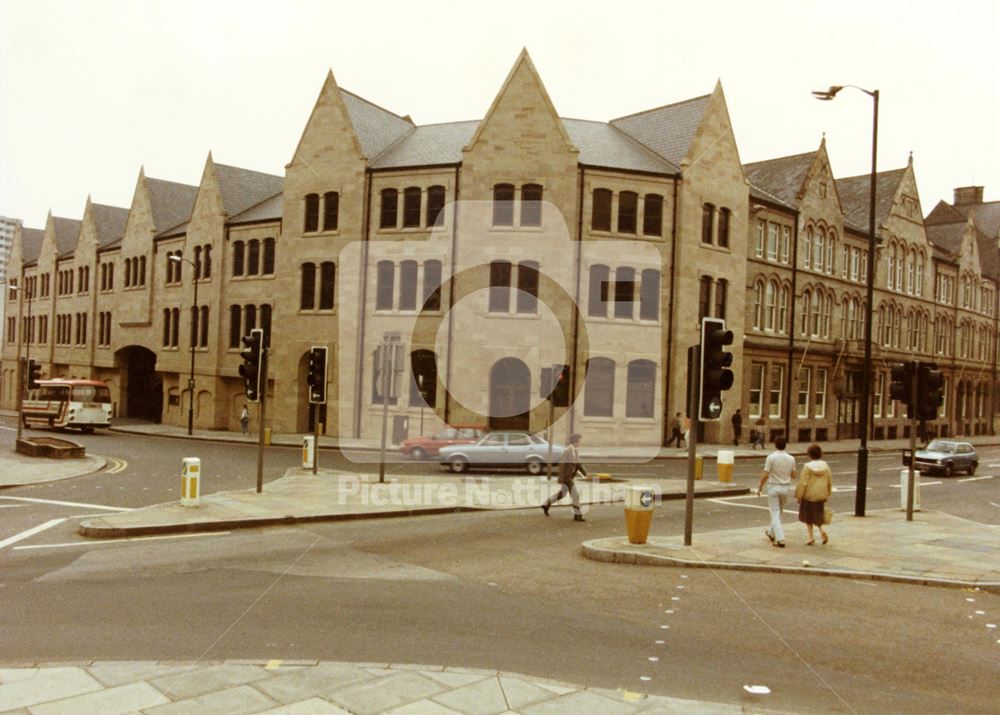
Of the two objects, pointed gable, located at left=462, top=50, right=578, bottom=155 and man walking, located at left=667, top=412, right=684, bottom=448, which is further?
man walking, located at left=667, top=412, right=684, bottom=448

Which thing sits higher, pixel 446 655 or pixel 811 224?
pixel 811 224

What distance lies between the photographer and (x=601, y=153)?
38.3m

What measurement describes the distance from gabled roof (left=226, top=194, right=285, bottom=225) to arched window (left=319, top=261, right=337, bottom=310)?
17.0 feet

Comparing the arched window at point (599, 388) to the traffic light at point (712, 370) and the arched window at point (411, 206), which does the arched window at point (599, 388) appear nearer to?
the arched window at point (411, 206)

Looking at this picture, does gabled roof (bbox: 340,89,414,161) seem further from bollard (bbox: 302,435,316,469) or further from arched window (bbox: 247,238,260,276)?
bollard (bbox: 302,435,316,469)

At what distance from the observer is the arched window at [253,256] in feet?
145

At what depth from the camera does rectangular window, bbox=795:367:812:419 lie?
44.7m

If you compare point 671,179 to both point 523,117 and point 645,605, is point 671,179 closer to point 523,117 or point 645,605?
point 523,117

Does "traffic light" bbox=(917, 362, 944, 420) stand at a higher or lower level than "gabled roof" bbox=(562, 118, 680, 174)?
lower

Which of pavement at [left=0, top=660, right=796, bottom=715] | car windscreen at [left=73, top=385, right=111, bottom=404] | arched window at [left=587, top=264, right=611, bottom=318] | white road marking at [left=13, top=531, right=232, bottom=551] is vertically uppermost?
arched window at [left=587, top=264, right=611, bottom=318]

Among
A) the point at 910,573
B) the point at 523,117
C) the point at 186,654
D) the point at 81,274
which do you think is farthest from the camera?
the point at 81,274

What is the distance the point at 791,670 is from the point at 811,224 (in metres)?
41.8

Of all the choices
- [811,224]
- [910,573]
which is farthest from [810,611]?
[811,224]

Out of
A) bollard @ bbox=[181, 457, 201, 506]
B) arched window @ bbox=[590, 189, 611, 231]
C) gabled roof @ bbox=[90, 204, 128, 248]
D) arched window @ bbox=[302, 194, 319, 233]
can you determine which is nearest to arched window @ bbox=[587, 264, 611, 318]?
arched window @ bbox=[590, 189, 611, 231]
